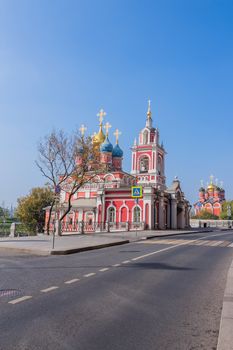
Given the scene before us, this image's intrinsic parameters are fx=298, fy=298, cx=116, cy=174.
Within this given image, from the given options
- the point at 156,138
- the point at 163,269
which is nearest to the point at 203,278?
the point at 163,269

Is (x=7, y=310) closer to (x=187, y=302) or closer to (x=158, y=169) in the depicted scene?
(x=187, y=302)

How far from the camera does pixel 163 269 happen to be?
9102 mm

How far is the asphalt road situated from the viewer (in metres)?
3.70

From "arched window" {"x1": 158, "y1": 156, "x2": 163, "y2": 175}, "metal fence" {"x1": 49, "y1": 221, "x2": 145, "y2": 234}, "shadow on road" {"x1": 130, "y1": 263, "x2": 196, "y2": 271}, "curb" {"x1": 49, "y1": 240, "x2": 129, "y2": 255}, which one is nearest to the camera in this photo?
"shadow on road" {"x1": 130, "y1": 263, "x2": 196, "y2": 271}

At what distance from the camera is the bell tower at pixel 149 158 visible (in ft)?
168

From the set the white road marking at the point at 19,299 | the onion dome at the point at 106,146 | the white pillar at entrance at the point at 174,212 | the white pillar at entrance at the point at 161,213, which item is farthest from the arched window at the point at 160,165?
the white road marking at the point at 19,299

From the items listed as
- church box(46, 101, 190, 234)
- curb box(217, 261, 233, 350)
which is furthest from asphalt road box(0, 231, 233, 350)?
church box(46, 101, 190, 234)

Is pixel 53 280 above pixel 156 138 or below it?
below

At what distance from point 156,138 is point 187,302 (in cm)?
4896

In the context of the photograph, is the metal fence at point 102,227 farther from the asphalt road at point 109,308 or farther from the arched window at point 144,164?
the asphalt road at point 109,308

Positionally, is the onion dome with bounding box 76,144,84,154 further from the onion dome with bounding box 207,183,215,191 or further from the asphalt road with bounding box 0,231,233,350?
the onion dome with bounding box 207,183,215,191

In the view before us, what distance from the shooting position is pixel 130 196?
4141 cm

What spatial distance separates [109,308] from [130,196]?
36457 mm

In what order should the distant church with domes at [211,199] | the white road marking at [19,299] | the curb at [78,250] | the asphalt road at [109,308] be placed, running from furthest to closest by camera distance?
the distant church with domes at [211,199] < the curb at [78,250] < the white road marking at [19,299] < the asphalt road at [109,308]
